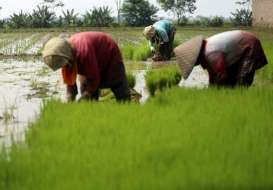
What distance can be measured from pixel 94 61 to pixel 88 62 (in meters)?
0.05

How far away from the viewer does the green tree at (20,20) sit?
28.1 m

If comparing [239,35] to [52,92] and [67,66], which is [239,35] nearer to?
[67,66]

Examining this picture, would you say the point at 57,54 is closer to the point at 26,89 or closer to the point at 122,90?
the point at 122,90

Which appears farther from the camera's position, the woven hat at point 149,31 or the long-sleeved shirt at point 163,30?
the long-sleeved shirt at point 163,30

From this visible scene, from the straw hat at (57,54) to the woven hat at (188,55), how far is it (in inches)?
44.0

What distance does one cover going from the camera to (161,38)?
30.9 ft

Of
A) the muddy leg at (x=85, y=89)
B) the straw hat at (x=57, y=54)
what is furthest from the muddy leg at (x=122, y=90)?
the straw hat at (x=57, y=54)

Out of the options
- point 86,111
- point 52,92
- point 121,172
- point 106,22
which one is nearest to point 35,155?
point 121,172

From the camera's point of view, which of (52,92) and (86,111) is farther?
(52,92)

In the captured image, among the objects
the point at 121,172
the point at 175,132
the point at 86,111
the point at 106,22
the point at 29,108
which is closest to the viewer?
the point at 121,172

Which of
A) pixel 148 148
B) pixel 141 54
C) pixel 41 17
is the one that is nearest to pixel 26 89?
pixel 141 54

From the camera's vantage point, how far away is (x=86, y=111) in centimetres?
411

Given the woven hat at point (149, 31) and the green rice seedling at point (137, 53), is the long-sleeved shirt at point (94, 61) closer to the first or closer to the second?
the woven hat at point (149, 31)

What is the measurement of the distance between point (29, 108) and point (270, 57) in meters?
3.97
